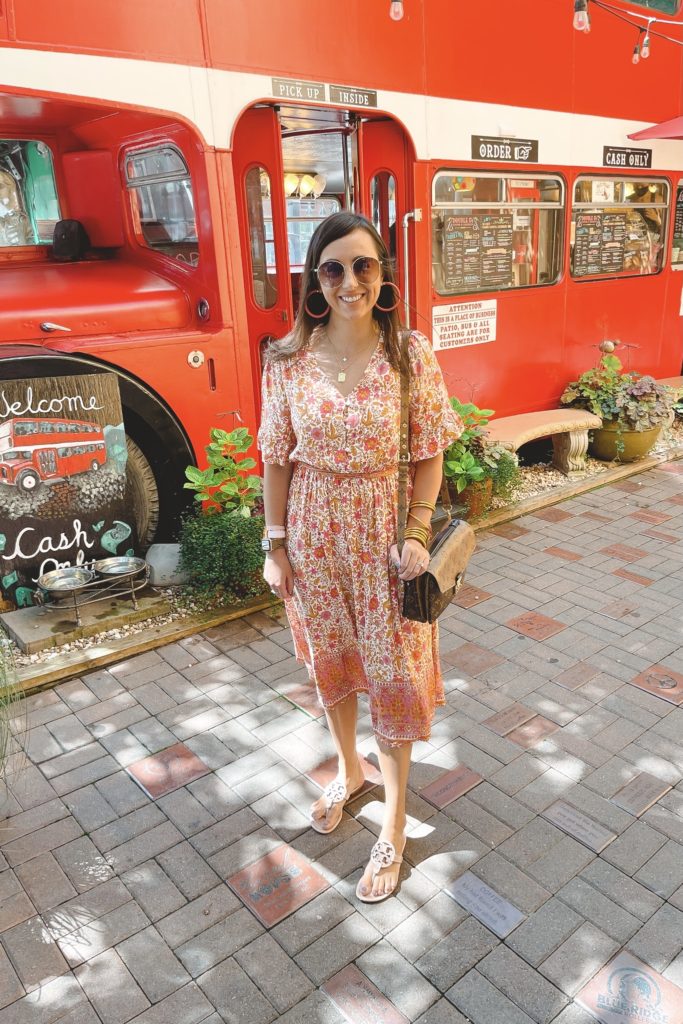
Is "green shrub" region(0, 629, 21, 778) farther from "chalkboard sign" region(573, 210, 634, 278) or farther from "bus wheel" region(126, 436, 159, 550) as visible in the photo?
"chalkboard sign" region(573, 210, 634, 278)

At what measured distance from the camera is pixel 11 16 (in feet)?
12.2

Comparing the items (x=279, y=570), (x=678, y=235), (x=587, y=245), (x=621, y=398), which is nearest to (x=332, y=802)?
(x=279, y=570)

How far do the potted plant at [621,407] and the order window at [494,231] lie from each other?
1.03 m

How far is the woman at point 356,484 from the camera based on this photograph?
2283 millimetres

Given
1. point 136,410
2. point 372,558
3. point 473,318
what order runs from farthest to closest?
point 473,318 → point 136,410 → point 372,558

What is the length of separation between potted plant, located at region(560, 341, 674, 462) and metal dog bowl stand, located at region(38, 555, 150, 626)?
443 centimetres

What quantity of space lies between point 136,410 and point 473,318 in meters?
3.16

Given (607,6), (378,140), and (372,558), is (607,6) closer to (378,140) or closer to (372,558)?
(378,140)

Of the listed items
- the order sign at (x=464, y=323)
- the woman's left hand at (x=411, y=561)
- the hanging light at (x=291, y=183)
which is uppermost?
the hanging light at (x=291, y=183)

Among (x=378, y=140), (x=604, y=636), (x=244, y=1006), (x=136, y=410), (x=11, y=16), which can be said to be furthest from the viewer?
(x=378, y=140)

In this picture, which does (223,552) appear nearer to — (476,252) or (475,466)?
(475,466)

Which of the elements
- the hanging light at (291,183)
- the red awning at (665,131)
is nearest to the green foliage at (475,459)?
the hanging light at (291,183)

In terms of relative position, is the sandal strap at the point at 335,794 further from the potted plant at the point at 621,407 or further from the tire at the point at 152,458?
the potted plant at the point at 621,407

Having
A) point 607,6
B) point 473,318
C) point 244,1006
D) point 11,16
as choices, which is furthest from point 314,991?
point 607,6
